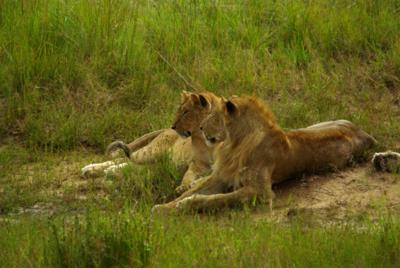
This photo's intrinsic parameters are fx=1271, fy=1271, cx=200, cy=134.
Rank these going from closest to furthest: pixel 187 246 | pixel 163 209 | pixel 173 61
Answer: pixel 187 246, pixel 163 209, pixel 173 61

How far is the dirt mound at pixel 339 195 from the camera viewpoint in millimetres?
8047

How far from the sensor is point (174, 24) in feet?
36.6

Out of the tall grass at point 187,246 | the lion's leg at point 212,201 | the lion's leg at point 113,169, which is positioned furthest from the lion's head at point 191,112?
the tall grass at point 187,246

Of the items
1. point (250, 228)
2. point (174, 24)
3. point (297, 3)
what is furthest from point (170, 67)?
point (250, 228)

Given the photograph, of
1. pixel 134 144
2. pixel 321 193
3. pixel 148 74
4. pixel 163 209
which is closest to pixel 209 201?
pixel 163 209

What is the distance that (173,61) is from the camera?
35.6 ft

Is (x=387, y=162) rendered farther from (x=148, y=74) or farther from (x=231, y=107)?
(x=148, y=74)

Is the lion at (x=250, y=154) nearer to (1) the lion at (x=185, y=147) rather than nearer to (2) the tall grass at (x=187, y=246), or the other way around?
(1) the lion at (x=185, y=147)

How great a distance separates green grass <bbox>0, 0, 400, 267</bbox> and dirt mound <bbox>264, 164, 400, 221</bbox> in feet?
1.74

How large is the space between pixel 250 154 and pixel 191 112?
827 mm

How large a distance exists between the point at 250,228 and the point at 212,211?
2.97 ft

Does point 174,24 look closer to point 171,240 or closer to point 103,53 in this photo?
point 103,53

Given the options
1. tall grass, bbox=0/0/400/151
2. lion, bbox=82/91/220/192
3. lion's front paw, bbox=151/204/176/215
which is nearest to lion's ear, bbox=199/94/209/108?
lion, bbox=82/91/220/192

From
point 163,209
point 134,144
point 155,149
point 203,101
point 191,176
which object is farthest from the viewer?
point 134,144
